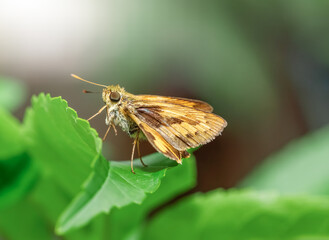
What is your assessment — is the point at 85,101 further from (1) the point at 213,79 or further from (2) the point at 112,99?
→ (2) the point at 112,99

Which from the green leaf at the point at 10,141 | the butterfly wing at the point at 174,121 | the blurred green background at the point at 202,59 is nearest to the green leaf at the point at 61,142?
the green leaf at the point at 10,141

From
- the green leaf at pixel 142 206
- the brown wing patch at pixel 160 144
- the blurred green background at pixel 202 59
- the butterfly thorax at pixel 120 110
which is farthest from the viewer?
the blurred green background at pixel 202 59

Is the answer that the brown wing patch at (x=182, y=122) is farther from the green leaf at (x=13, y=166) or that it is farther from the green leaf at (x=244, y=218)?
the green leaf at (x=13, y=166)

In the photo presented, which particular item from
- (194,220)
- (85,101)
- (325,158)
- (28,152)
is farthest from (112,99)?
(85,101)

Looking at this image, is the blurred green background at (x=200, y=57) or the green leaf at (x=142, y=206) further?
the blurred green background at (x=200, y=57)

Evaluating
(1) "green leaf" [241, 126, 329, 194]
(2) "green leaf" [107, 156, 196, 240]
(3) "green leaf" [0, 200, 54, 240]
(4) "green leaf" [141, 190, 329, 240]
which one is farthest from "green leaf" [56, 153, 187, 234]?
(1) "green leaf" [241, 126, 329, 194]

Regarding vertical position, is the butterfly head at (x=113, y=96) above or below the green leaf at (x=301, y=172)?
above
